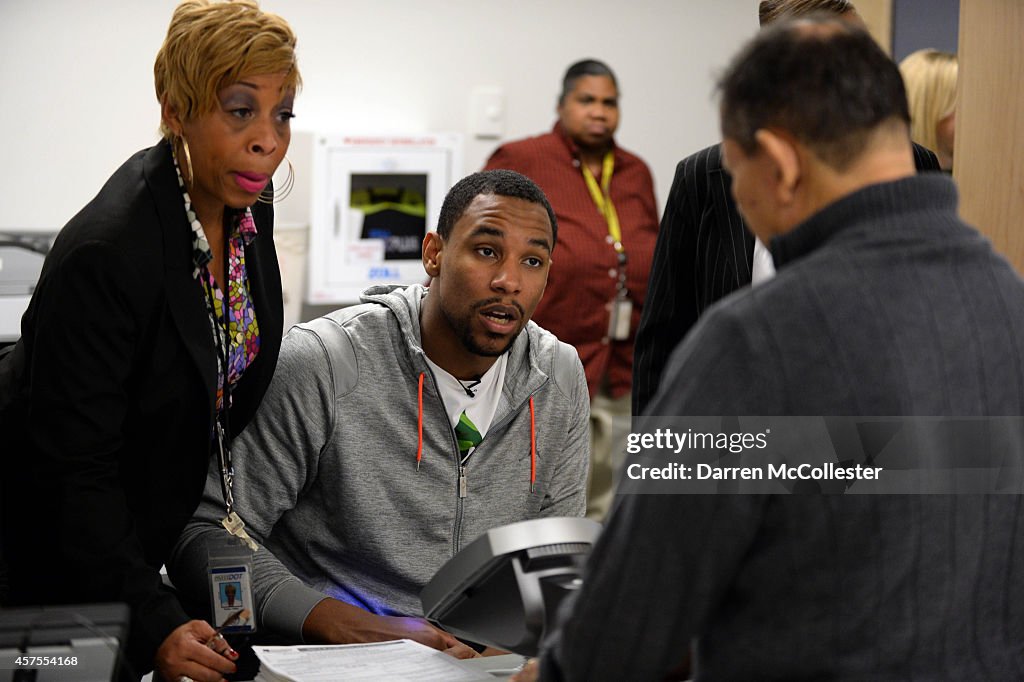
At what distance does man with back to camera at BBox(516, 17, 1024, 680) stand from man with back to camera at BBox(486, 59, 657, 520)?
2776 millimetres

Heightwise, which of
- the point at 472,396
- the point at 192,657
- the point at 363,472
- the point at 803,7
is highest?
the point at 803,7

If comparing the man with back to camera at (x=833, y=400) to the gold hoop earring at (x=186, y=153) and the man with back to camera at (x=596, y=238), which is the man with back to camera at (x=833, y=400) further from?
the man with back to camera at (x=596, y=238)

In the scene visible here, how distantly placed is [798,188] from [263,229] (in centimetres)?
105

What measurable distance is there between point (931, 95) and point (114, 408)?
6.99 feet

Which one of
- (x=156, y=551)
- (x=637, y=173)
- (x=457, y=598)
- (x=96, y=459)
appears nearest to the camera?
(x=457, y=598)

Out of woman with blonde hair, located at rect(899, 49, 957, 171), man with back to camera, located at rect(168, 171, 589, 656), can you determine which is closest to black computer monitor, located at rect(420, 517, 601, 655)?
man with back to camera, located at rect(168, 171, 589, 656)

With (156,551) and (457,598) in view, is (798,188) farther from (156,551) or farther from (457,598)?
(156,551)

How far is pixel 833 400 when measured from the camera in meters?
0.83

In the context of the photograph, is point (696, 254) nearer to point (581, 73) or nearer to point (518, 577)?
point (518, 577)

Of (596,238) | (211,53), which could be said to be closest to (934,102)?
(596,238)

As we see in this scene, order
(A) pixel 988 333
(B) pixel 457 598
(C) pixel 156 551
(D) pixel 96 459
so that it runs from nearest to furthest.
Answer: (A) pixel 988 333 < (B) pixel 457 598 < (D) pixel 96 459 < (C) pixel 156 551

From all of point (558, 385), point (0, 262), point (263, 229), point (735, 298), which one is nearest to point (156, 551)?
point (263, 229)

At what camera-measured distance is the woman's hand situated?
1384 mm

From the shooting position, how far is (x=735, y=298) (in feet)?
2.82
